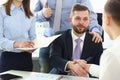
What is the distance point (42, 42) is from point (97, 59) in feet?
1.98

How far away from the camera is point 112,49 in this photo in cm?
136

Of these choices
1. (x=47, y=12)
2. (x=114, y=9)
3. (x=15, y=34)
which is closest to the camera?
(x=114, y=9)

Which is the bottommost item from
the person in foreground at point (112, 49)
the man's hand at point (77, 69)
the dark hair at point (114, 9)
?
the man's hand at point (77, 69)

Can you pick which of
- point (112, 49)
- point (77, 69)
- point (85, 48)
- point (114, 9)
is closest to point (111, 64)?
point (112, 49)

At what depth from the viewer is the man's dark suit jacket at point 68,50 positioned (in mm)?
2518

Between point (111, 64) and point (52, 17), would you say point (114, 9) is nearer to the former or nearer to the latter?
point (111, 64)

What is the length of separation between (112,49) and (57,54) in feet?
3.95

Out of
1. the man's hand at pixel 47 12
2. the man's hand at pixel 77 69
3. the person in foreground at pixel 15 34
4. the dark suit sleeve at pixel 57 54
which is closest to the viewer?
the man's hand at pixel 77 69

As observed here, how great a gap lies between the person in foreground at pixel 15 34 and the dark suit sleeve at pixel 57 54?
0.23 meters

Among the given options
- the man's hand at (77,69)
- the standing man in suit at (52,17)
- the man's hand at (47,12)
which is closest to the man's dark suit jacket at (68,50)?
the man's hand at (77,69)

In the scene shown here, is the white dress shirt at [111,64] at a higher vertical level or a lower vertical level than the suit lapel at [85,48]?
higher

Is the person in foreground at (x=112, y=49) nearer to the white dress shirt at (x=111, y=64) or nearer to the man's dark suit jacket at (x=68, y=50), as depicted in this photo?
the white dress shirt at (x=111, y=64)

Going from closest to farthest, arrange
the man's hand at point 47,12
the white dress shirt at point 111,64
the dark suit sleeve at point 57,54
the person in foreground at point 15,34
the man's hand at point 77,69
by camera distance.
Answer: the white dress shirt at point 111,64 → the man's hand at point 77,69 → the person in foreground at point 15,34 → the dark suit sleeve at point 57,54 → the man's hand at point 47,12

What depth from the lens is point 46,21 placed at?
2967 millimetres
